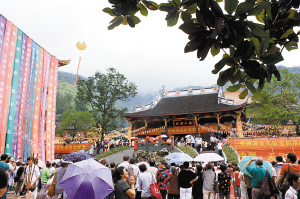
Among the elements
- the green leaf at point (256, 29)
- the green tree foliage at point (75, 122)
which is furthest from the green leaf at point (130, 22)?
the green tree foliage at point (75, 122)

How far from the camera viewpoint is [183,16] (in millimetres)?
1676

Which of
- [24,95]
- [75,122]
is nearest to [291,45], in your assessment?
[24,95]

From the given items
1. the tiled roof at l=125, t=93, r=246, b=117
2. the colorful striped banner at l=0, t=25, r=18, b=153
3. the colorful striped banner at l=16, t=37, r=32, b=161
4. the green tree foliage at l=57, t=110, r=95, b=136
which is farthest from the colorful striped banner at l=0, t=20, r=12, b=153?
the green tree foliage at l=57, t=110, r=95, b=136

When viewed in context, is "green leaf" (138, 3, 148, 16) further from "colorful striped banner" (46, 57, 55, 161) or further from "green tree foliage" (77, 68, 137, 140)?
"green tree foliage" (77, 68, 137, 140)

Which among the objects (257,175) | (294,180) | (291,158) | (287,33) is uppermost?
(287,33)

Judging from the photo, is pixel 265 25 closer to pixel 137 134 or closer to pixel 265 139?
pixel 265 139

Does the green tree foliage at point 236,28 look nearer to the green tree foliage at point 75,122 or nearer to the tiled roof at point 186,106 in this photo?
the tiled roof at point 186,106

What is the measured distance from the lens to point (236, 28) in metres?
1.47

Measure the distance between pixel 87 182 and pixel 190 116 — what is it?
1862 cm

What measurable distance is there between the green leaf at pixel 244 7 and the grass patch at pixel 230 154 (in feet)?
41.0

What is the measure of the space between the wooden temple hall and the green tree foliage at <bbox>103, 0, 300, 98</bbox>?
17.4 m

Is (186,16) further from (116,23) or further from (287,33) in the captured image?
(287,33)

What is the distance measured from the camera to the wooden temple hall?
2005cm

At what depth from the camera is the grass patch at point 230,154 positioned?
502 inches
